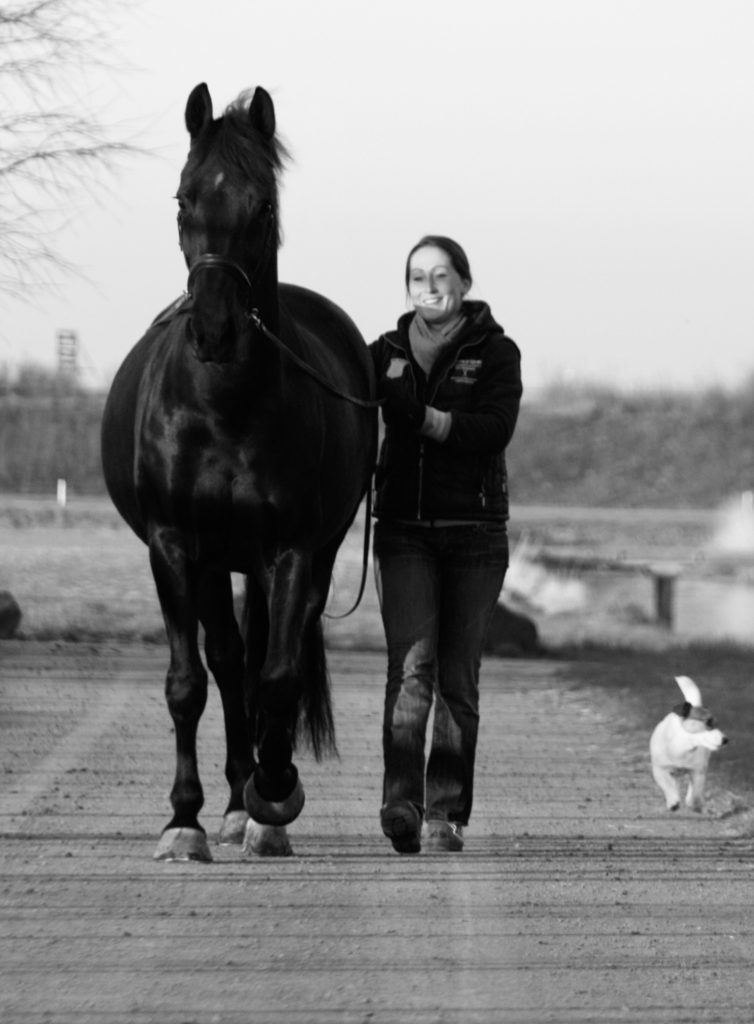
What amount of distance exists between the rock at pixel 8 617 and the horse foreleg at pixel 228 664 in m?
10.4

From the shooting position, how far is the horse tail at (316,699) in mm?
8461

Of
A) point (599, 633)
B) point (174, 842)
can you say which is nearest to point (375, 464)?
point (174, 842)

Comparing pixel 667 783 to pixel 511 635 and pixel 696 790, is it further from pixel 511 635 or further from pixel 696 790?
pixel 511 635

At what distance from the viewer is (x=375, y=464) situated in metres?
8.33

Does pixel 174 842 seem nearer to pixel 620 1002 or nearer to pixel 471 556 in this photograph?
pixel 471 556

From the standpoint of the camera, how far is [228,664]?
8.21m

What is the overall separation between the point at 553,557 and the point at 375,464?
2083 cm

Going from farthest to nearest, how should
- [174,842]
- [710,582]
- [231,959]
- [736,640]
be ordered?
1. [710,582]
2. [736,640]
3. [174,842]
4. [231,959]

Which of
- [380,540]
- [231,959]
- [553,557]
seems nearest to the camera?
[231,959]

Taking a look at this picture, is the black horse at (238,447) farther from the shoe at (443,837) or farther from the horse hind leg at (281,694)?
the shoe at (443,837)

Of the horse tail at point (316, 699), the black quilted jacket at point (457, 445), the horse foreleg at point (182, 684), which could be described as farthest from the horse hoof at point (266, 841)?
the black quilted jacket at point (457, 445)

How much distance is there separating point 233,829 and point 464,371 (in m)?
1.92

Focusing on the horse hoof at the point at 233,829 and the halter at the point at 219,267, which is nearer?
the halter at the point at 219,267

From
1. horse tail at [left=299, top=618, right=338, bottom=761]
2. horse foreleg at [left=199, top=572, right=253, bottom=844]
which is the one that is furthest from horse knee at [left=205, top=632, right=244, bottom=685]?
horse tail at [left=299, top=618, right=338, bottom=761]
